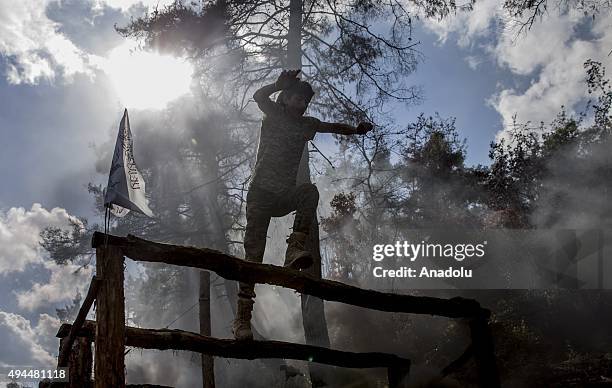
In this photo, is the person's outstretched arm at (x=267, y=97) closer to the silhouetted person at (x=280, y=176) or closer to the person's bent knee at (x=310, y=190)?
the silhouetted person at (x=280, y=176)

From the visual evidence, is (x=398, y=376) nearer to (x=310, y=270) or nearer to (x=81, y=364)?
(x=81, y=364)

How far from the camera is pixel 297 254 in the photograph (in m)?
3.81

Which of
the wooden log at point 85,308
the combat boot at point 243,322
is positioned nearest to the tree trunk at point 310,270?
the combat boot at point 243,322

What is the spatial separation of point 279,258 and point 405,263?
14.6 m

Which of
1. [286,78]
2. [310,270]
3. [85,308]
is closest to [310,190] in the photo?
[286,78]

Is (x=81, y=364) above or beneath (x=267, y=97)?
beneath

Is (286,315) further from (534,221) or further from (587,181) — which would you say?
(587,181)

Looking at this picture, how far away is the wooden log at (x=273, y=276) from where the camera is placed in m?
2.82

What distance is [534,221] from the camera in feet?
54.5

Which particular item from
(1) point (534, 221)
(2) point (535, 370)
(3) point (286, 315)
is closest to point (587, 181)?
(1) point (534, 221)

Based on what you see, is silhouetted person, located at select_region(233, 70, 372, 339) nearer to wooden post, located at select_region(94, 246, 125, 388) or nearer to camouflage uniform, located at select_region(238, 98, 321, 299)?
camouflage uniform, located at select_region(238, 98, 321, 299)

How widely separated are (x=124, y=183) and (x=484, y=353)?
390 centimetres

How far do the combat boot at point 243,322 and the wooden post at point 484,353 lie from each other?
2369 millimetres

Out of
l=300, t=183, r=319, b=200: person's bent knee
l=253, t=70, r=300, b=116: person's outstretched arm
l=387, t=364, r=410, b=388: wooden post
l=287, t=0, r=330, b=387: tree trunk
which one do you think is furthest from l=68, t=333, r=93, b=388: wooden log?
l=287, t=0, r=330, b=387: tree trunk
